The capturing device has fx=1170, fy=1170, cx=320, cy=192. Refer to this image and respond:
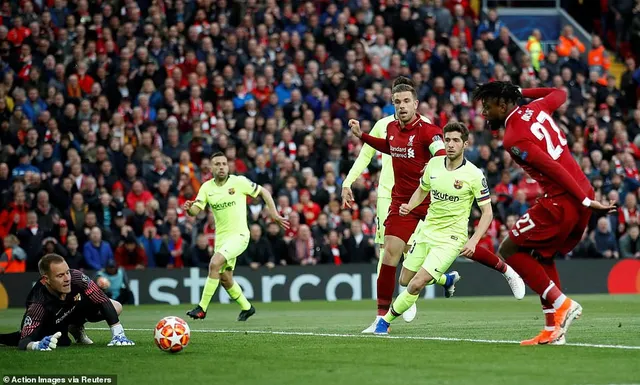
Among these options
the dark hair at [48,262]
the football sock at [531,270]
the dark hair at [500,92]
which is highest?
the dark hair at [500,92]

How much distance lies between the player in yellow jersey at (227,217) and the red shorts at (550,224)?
655 centimetres

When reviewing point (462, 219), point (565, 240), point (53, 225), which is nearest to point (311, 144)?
point (53, 225)

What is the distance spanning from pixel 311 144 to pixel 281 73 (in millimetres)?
2426

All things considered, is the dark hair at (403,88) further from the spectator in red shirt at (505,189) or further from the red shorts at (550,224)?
the spectator in red shirt at (505,189)

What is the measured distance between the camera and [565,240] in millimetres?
10984

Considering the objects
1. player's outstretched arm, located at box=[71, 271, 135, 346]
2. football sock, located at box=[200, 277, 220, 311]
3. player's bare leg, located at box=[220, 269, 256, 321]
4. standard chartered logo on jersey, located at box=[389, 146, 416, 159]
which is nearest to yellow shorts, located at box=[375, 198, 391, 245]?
standard chartered logo on jersey, located at box=[389, 146, 416, 159]

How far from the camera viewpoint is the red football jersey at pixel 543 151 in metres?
10.6

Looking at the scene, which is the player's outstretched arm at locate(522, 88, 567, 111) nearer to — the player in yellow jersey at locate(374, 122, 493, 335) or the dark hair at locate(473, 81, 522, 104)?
the dark hair at locate(473, 81, 522, 104)

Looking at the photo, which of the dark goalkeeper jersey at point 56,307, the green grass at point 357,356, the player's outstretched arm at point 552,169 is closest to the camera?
the green grass at point 357,356

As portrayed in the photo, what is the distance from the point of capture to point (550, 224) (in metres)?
10.8

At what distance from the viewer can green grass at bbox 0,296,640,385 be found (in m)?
8.73

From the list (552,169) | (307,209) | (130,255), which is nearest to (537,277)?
(552,169)

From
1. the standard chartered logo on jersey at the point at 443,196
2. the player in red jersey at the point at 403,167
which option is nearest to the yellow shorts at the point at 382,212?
the player in red jersey at the point at 403,167

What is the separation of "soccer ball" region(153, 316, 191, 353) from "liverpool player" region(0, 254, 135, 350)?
3.26ft
